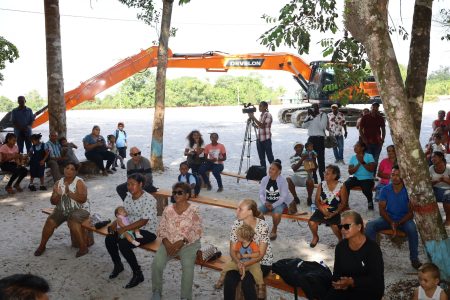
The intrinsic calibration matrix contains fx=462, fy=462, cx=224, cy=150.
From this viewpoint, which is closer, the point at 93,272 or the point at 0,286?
the point at 0,286

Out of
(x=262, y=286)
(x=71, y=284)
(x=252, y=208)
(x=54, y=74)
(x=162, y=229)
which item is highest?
(x=54, y=74)

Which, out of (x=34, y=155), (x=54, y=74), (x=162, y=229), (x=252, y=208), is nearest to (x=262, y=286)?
(x=252, y=208)

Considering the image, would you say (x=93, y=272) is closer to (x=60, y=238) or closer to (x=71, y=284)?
(x=71, y=284)

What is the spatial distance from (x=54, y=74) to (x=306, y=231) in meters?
6.94

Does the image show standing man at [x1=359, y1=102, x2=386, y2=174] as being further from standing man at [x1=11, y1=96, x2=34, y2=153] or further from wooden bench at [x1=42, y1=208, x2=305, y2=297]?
standing man at [x1=11, y1=96, x2=34, y2=153]

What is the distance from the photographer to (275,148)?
15430mm

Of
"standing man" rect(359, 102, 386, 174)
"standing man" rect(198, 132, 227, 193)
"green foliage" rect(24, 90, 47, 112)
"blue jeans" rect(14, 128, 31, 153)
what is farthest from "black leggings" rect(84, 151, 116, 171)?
"green foliage" rect(24, 90, 47, 112)

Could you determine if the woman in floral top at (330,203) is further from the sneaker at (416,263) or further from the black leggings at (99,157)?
the black leggings at (99,157)

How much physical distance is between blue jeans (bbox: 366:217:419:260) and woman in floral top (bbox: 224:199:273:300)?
1752mm

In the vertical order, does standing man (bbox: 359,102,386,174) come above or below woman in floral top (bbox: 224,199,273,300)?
above

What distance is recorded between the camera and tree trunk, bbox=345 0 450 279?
412 cm

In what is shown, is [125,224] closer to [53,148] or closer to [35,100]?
[53,148]

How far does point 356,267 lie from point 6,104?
42.2 meters

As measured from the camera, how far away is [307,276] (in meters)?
4.31
